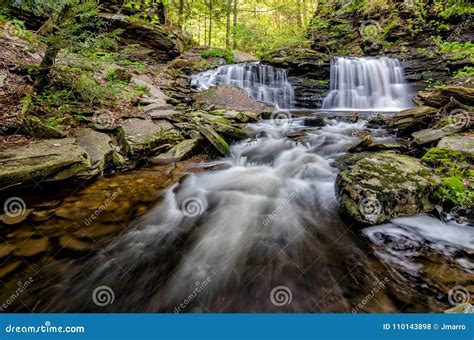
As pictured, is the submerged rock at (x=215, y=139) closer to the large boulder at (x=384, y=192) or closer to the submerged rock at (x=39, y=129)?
the submerged rock at (x=39, y=129)

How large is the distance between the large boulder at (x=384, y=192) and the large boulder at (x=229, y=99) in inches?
264

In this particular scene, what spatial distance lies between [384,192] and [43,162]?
5204 mm

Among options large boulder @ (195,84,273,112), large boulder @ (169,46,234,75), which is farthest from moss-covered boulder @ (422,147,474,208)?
large boulder @ (169,46,234,75)

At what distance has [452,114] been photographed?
246 inches

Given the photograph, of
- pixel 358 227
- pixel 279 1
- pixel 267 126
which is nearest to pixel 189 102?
pixel 267 126

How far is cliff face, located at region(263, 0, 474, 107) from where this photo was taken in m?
11.3

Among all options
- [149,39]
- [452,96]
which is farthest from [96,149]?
[149,39]

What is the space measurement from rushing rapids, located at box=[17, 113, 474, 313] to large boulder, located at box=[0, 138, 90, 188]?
158 cm

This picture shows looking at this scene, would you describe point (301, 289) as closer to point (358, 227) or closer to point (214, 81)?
point (358, 227)

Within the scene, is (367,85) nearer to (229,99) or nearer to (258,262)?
(229,99)

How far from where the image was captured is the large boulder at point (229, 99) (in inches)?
395

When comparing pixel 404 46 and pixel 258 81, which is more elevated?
pixel 404 46

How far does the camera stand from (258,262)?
3174mm

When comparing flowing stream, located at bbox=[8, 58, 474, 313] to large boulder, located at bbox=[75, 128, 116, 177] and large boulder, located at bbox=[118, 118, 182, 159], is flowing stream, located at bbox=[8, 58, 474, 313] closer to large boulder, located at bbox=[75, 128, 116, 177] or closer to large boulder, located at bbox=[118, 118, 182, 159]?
large boulder, located at bbox=[75, 128, 116, 177]
